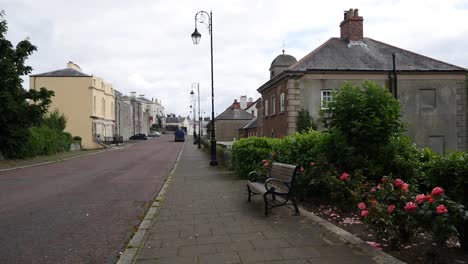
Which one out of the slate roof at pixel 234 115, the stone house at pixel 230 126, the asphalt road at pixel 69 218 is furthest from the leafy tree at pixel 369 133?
the slate roof at pixel 234 115

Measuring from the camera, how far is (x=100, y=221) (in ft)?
27.4

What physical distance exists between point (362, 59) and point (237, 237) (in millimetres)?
22854

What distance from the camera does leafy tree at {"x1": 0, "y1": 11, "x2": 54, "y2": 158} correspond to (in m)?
26.5

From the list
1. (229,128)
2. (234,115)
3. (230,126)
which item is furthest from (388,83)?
(234,115)

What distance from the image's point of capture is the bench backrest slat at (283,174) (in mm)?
8036

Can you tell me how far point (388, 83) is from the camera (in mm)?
26422

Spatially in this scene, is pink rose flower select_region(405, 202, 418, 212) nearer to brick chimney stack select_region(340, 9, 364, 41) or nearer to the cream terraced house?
brick chimney stack select_region(340, 9, 364, 41)

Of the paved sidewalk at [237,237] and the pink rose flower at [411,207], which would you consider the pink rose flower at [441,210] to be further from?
the paved sidewalk at [237,237]

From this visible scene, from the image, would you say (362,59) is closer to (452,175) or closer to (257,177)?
(257,177)

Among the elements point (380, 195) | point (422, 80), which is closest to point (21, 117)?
point (422, 80)

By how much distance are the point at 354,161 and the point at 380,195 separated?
2.74 metres

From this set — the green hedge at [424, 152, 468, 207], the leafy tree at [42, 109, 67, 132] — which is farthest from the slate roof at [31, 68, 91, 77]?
the green hedge at [424, 152, 468, 207]

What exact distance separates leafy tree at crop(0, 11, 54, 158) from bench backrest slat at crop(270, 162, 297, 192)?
22.8 meters

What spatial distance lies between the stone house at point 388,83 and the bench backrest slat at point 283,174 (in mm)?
16517
